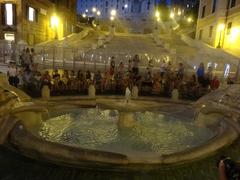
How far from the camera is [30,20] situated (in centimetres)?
2684

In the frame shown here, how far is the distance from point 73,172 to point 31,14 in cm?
2547

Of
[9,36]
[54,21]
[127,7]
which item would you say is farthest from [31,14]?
[127,7]

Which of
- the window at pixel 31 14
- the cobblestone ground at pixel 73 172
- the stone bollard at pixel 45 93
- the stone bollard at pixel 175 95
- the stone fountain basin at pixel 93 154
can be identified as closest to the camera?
the cobblestone ground at pixel 73 172

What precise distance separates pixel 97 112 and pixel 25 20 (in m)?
20.0

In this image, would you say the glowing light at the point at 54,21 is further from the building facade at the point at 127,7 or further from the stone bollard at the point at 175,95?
the building facade at the point at 127,7

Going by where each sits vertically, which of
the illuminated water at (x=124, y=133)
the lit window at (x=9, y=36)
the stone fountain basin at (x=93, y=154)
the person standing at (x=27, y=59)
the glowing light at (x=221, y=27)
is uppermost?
the glowing light at (x=221, y=27)

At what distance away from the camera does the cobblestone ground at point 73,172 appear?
4934mm

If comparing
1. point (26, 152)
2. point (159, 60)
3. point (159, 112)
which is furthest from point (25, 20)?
point (26, 152)

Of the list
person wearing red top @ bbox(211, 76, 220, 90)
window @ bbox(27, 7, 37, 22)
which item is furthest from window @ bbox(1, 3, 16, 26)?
person wearing red top @ bbox(211, 76, 220, 90)

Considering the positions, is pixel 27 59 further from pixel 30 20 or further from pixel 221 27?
pixel 221 27

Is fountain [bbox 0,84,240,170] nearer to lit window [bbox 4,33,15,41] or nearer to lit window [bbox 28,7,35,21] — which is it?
lit window [bbox 4,33,15,41]

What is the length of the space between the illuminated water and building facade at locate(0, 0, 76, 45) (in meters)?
19.1

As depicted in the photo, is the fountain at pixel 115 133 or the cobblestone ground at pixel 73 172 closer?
the cobblestone ground at pixel 73 172

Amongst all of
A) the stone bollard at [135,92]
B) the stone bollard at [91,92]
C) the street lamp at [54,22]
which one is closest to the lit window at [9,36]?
the street lamp at [54,22]
